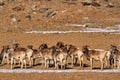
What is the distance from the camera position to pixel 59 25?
5306cm

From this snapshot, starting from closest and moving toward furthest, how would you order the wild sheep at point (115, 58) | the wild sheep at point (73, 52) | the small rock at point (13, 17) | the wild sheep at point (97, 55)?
1. the wild sheep at point (97, 55)
2. the wild sheep at point (115, 58)
3. the wild sheep at point (73, 52)
4. the small rock at point (13, 17)

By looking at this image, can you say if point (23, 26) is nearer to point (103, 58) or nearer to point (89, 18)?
point (89, 18)

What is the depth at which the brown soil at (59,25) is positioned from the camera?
2533cm

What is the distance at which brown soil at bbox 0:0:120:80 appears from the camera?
83.1 ft

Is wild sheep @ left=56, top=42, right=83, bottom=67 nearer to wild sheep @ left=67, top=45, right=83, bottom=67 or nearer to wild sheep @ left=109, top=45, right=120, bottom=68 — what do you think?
wild sheep @ left=67, top=45, right=83, bottom=67

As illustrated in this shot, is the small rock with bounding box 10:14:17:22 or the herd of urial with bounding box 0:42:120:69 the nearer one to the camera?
the herd of urial with bounding box 0:42:120:69

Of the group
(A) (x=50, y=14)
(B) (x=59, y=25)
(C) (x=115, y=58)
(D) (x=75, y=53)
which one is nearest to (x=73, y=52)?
(D) (x=75, y=53)

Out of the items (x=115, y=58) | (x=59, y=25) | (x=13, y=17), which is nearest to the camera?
(x=115, y=58)

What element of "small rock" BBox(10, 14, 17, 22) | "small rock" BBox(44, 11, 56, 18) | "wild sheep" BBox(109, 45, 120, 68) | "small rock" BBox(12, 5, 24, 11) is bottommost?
"wild sheep" BBox(109, 45, 120, 68)

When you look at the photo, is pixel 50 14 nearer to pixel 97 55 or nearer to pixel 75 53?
pixel 75 53

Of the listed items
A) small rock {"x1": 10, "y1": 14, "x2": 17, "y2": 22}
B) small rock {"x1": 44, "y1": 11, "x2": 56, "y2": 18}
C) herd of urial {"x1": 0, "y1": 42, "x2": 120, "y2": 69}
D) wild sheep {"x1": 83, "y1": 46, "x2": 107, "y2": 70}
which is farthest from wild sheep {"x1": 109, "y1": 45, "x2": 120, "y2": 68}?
small rock {"x1": 44, "y1": 11, "x2": 56, "y2": 18}

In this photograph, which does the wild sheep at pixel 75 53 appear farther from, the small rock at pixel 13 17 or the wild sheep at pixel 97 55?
the small rock at pixel 13 17

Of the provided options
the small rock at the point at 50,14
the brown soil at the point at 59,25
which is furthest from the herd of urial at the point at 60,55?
the small rock at the point at 50,14

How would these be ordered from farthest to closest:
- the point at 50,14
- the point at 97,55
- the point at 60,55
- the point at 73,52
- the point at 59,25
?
the point at 50,14 → the point at 59,25 → the point at 73,52 → the point at 97,55 → the point at 60,55
